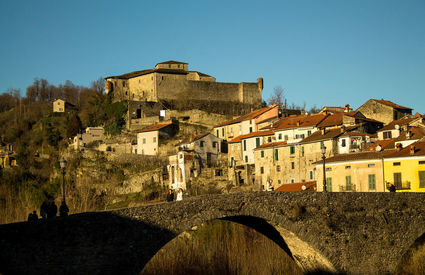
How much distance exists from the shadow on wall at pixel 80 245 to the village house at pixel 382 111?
4336cm

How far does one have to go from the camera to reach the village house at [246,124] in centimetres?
6900

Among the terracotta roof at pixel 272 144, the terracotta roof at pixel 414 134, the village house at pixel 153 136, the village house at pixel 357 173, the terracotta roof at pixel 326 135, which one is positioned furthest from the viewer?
the village house at pixel 153 136

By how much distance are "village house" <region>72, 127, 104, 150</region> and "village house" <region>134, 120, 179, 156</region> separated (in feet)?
28.1

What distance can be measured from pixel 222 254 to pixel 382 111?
3210cm

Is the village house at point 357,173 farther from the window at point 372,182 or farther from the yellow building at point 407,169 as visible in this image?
the yellow building at point 407,169

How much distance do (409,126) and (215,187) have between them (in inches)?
818

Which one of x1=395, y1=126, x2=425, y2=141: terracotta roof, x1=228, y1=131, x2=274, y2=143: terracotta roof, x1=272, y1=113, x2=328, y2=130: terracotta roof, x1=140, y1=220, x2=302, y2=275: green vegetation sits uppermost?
x1=272, y1=113, x2=328, y2=130: terracotta roof

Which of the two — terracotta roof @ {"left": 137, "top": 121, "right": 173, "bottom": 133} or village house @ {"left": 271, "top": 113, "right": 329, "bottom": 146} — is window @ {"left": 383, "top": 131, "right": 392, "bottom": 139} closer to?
village house @ {"left": 271, "top": 113, "right": 329, "bottom": 146}

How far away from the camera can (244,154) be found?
6419 cm

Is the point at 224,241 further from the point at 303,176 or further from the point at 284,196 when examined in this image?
the point at 303,176

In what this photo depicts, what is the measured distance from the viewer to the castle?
87.2 m

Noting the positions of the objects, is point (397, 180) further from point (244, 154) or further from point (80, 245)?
point (244, 154)

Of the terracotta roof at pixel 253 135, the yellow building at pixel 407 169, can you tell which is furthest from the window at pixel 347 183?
the terracotta roof at pixel 253 135

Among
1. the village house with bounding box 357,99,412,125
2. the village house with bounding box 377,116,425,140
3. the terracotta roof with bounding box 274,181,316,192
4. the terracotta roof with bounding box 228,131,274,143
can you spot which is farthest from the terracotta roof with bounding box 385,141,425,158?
the terracotta roof with bounding box 228,131,274,143
